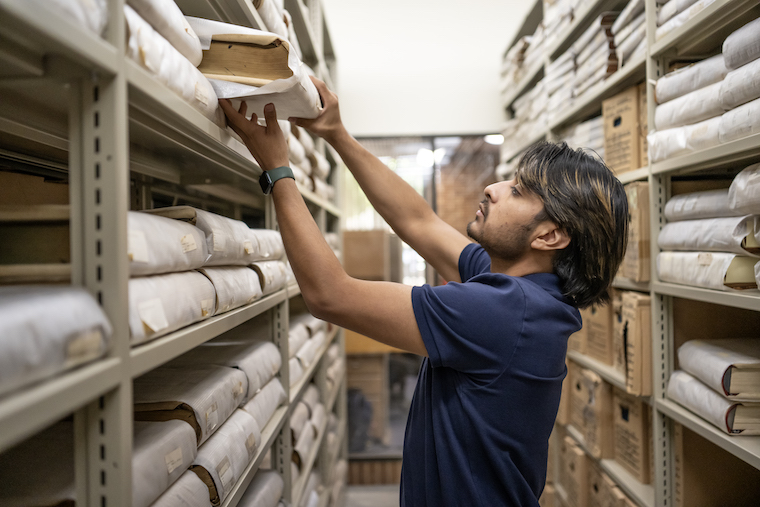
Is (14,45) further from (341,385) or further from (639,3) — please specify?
(341,385)

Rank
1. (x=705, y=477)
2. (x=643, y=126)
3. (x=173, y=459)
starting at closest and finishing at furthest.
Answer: (x=173, y=459)
(x=705, y=477)
(x=643, y=126)

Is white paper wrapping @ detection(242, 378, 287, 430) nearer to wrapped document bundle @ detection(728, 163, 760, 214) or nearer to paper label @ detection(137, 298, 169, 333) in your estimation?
paper label @ detection(137, 298, 169, 333)

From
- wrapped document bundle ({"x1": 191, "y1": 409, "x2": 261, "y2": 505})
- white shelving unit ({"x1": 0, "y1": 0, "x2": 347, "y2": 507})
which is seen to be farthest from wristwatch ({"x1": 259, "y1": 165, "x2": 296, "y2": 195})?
wrapped document bundle ({"x1": 191, "y1": 409, "x2": 261, "y2": 505})

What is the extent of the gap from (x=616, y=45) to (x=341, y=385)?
279cm

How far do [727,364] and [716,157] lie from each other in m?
0.64

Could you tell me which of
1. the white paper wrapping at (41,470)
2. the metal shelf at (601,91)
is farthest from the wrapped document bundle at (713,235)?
the white paper wrapping at (41,470)

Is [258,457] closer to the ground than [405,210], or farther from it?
closer to the ground

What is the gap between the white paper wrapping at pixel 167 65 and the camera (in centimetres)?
70

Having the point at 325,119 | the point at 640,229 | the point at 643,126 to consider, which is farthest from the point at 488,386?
the point at 643,126

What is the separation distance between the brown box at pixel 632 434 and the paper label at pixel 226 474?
169 cm

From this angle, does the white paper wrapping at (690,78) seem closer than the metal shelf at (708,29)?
No

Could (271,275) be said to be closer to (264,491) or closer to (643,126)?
(264,491)

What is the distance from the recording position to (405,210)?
65.0 inches

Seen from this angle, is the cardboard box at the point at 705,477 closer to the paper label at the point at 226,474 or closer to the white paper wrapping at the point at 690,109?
the white paper wrapping at the point at 690,109
